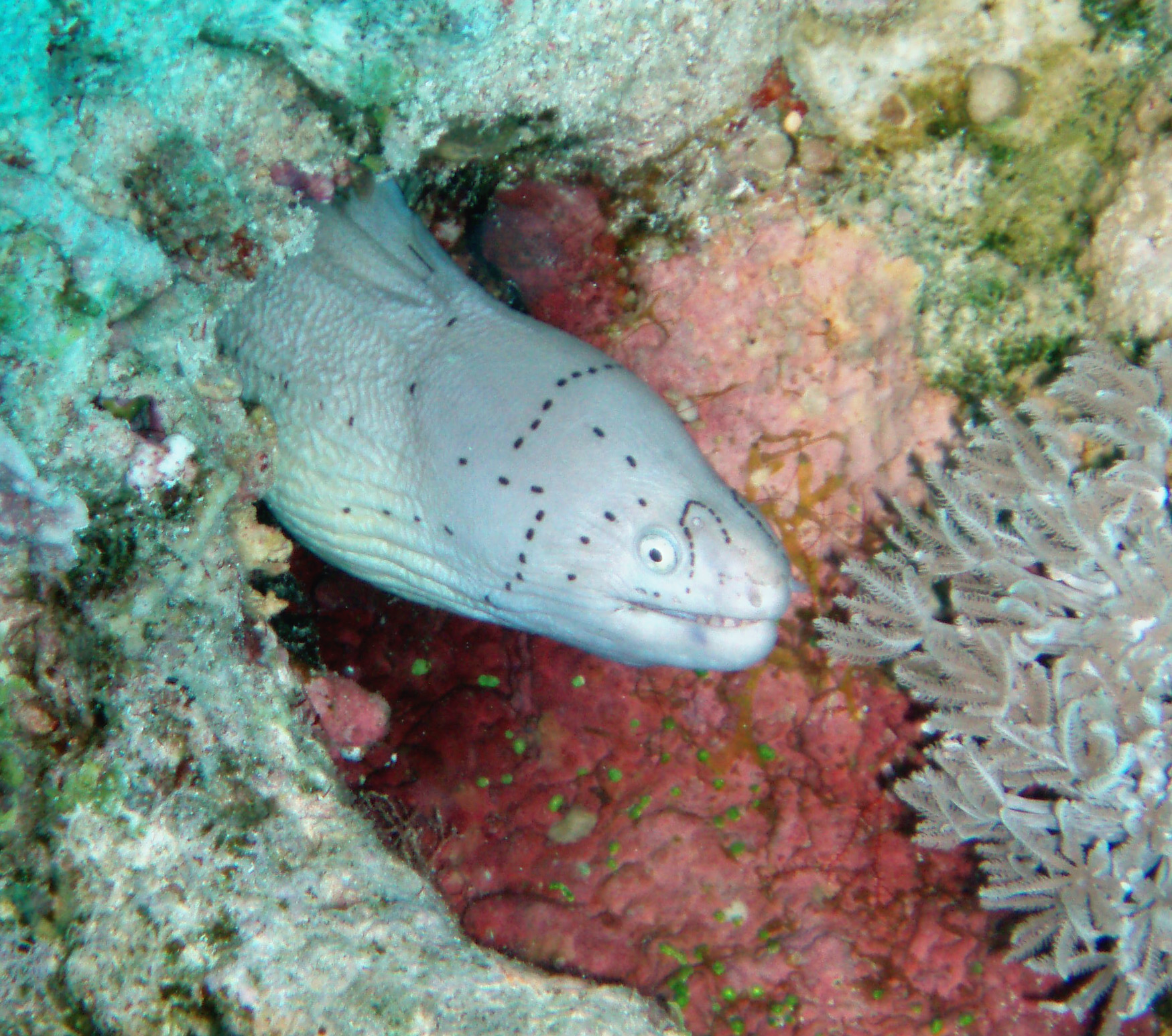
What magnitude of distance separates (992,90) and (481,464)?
2411 millimetres

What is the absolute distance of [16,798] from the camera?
1746 millimetres

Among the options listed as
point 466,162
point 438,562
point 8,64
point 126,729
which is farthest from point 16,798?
point 466,162

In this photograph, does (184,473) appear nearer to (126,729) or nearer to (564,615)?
(126,729)

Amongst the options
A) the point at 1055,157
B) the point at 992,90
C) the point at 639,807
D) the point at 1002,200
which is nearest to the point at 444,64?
the point at 992,90

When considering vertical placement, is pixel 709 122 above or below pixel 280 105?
below

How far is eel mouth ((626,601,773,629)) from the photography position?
268cm

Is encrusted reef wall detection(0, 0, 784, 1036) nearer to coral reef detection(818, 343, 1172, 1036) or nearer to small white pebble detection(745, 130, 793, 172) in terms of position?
small white pebble detection(745, 130, 793, 172)

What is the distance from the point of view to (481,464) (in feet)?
9.07

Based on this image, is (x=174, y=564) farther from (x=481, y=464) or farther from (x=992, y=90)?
(x=992, y=90)

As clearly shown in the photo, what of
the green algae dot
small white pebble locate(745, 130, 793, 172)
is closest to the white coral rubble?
the green algae dot

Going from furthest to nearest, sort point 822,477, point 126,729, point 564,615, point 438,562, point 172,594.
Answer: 1. point 822,477
2. point 438,562
3. point 564,615
4. point 172,594
5. point 126,729

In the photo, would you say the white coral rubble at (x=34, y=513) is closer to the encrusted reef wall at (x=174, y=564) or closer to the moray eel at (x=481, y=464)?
the encrusted reef wall at (x=174, y=564)

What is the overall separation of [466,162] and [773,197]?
1312 millimetres

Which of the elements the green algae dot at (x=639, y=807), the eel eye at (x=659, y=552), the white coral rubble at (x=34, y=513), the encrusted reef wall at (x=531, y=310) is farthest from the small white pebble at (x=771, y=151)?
the green algae dot at (x=639, y=807)
